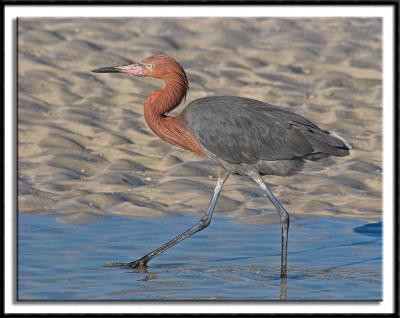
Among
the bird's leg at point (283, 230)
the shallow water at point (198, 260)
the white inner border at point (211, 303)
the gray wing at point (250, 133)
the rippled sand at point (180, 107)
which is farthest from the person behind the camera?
the rippled sand at point (180, 107)

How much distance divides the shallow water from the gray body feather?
76cm

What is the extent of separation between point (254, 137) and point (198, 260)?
1.04 meters

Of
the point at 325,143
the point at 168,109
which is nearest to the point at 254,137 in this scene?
the point at 325,143

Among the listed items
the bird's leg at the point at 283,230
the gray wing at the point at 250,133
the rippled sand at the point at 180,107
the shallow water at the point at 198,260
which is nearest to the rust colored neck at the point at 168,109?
the gray wing at the point at 250,133

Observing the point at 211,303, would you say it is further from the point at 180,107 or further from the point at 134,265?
the point at 180,107

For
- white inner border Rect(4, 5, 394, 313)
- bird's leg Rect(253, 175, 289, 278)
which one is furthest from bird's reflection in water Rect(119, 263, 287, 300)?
white inner border Rect(4, 5, 394, 313)

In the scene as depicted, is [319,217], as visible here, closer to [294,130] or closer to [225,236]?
[225,236]

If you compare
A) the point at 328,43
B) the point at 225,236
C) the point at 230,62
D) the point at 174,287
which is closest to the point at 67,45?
the point at 230,62

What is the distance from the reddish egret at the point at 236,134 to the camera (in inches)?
369

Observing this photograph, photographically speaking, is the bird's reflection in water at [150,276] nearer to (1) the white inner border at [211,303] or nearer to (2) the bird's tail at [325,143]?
(1) the white inner border at [211,303]

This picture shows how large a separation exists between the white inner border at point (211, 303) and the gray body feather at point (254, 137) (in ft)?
2.22

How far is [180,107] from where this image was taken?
47.6ft

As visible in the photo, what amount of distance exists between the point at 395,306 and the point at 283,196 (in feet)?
12.2

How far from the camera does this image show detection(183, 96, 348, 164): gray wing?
30.7ft
